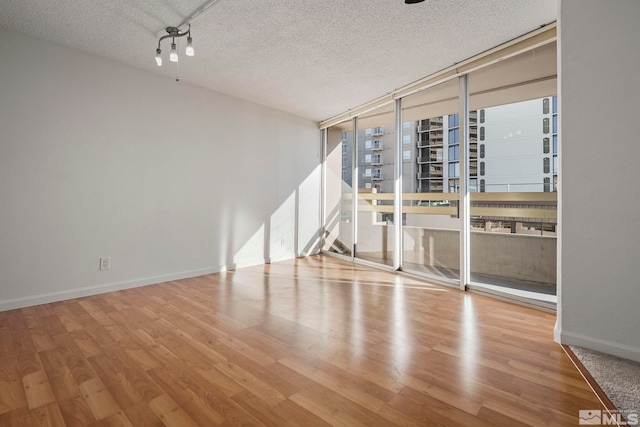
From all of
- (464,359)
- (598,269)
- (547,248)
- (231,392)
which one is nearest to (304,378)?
(231,392)

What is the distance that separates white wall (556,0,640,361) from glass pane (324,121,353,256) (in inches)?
142

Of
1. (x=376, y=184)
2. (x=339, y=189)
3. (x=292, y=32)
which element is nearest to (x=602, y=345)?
(x=376, y=184)

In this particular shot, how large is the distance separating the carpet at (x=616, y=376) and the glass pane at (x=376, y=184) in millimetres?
2865

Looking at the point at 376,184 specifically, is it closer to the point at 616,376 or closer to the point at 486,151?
the point at 486,151

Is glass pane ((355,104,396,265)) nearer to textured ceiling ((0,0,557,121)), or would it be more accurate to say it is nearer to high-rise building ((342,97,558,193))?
high-rise building ((342,97,558,193))

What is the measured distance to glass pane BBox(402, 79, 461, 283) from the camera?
13.0 feet

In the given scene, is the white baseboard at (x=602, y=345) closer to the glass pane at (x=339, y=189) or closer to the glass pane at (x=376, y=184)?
the glass pane at (x=376, y=184)

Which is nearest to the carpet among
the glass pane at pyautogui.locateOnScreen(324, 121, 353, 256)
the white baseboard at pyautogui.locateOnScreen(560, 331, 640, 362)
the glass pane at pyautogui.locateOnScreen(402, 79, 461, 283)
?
the white baseboard at pyautogui.locateOnScreen(560, 331, 640, 362)

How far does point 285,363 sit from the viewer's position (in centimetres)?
209

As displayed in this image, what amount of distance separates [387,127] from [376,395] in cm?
407

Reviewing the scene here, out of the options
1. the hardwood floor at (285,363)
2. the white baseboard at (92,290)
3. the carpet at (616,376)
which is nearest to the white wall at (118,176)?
the white baseboard at (92,290)

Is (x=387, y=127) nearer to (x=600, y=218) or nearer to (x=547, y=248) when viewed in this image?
(x=547, y=248)

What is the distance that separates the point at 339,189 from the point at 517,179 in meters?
3.22

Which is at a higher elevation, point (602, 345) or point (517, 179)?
point (517, 179)
